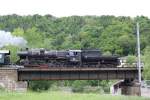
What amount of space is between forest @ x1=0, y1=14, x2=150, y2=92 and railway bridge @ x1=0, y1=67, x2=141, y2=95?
51.2 metres

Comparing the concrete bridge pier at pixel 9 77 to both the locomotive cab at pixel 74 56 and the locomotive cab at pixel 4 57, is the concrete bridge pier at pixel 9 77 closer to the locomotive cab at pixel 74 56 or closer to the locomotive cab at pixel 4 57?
the locomotive cab at pixel 4 57

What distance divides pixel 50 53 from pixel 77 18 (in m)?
130

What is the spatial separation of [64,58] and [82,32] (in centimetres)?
9853

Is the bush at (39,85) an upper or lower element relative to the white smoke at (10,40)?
lower

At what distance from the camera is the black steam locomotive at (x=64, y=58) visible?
2608 inches

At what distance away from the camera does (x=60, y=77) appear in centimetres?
6800

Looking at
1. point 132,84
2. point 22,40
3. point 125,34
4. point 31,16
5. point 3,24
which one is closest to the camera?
point 132,84

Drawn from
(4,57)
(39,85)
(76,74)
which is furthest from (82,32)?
(4,57)

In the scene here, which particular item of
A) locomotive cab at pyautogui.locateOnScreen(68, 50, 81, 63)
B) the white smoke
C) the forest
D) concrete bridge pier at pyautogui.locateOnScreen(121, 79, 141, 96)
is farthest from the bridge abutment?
the forest

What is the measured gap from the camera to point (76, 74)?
223 feet

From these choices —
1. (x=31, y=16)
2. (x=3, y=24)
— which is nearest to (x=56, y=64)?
(x=3, y=24)

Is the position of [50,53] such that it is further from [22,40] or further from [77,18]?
[77,18]

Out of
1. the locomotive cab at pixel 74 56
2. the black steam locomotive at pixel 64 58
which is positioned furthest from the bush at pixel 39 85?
the locomotive cab at pixel 74 56

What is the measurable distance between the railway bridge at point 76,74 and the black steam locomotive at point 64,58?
1.07m
